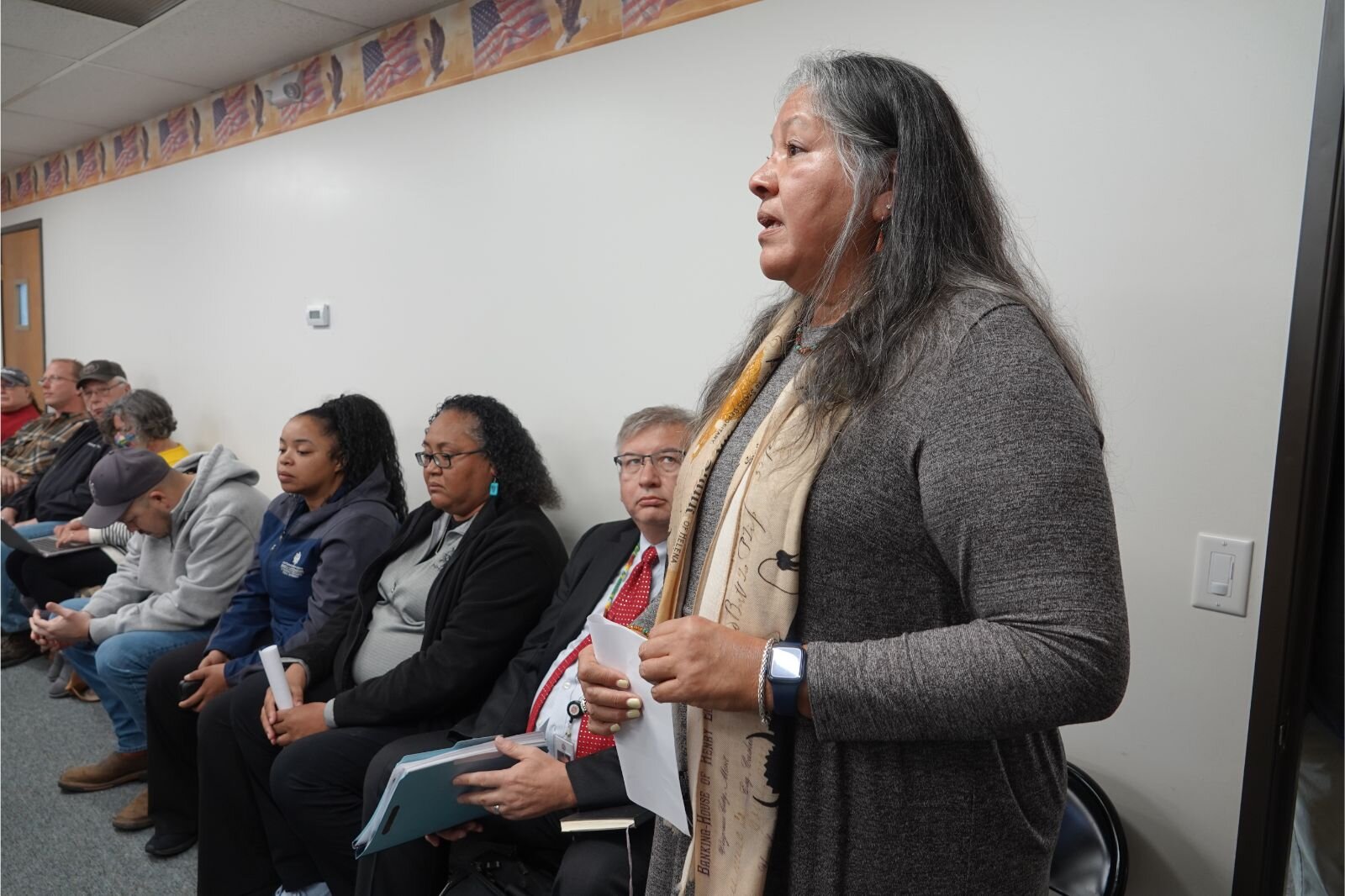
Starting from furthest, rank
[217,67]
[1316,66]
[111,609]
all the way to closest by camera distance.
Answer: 1. [217,67]
2. [111,609]
3. [1316,66]

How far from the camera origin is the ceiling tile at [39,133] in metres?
4.94

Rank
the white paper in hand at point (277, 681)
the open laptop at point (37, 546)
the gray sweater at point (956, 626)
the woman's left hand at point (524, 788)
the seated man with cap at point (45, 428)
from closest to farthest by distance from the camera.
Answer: the gray sweater at point (956, 626) → the woman's left hand at point (524, 788) → the white paper in hand at point (277, 681) → the open laptop at point (37, 546) → the seated man with cap at point (45, 428)

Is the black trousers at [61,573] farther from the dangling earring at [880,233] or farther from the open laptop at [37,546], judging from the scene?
the dangling earring at [880,233]

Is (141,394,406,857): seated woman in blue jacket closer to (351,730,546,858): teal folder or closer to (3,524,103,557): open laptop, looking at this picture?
(351,730,546,858): teal folder

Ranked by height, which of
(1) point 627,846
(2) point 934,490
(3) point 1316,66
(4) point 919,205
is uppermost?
(3) point 1316,66

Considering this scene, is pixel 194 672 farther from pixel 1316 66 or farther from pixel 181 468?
pixel 1316 66

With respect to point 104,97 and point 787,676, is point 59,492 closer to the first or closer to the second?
point 104,97

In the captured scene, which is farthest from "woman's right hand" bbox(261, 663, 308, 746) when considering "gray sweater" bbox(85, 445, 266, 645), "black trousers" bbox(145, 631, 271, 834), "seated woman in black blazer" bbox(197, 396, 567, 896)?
"gray sweater" bbox(85, 445, 266, 645)

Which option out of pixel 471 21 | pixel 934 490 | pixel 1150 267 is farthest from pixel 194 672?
pixel 1150 267

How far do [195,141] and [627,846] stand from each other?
4.35 m

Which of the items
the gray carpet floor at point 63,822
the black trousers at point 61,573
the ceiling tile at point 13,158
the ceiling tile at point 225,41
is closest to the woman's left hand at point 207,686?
the gray carpet floor at point 63,822

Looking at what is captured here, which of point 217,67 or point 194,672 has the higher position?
point 217,67

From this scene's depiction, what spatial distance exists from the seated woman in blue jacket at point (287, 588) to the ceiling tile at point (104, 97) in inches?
98.3

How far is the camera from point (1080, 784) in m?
1.56
